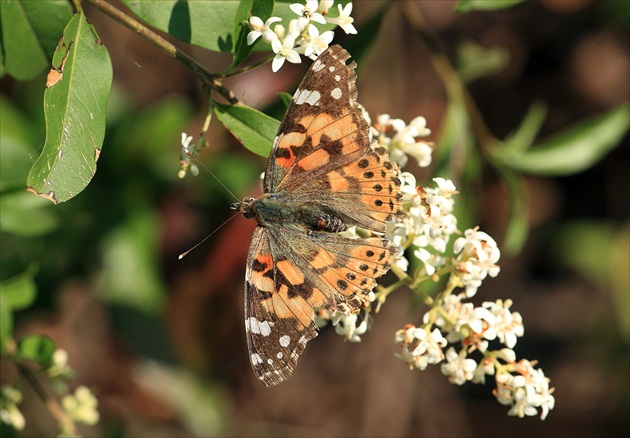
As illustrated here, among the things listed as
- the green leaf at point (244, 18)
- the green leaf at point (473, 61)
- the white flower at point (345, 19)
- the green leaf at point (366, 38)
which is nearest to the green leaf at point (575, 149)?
the green leaf at point (473, 61)

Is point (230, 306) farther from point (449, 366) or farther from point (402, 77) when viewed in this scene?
point (449, 366)

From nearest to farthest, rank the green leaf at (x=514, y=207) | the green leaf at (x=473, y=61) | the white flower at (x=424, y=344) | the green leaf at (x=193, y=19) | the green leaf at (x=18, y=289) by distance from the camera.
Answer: the white flower at (x=424, y=344) → the green leaf at (x=193, y=19) → the green leaf at (x=18, y=289) → the green leaf at (x=514, y=207) → the green leaf at (x=473, y=61)

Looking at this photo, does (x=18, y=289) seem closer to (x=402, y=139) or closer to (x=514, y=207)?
(x=402, y=139)

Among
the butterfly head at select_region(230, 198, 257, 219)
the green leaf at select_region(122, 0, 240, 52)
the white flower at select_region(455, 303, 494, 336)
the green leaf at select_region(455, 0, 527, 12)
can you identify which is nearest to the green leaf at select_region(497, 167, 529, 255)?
the green leaf at select_region(455, 0, 527, 12)

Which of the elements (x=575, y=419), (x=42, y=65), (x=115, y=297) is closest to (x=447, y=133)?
(x=42, y=65)

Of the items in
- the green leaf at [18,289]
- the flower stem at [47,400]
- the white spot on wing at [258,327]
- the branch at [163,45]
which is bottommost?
the flower stem at [47,400]

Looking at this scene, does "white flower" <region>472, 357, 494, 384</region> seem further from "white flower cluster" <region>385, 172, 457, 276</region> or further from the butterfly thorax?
the butterfly thorax

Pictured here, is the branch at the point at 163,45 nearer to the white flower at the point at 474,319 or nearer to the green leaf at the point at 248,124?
the green leaf at the point at 248,124
